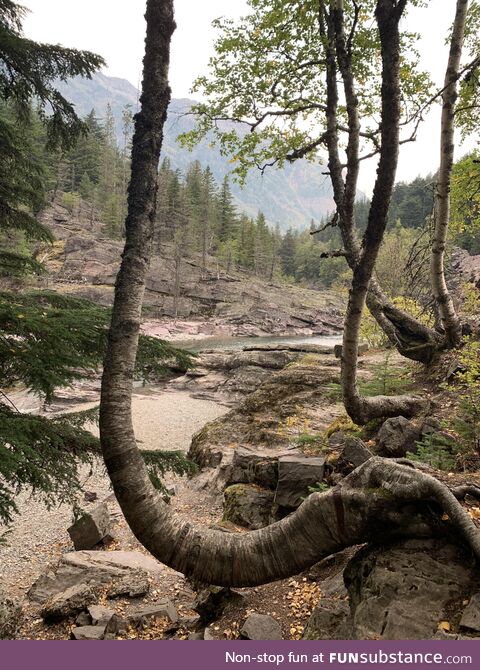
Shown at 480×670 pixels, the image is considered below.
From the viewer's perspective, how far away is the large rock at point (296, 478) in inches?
249

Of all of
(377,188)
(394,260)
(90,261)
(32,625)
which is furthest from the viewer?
(90,261)

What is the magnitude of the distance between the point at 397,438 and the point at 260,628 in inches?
143

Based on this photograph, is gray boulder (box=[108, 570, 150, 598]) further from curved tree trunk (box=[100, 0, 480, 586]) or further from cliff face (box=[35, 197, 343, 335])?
cliff face (box=[35, 197, 343, 335])

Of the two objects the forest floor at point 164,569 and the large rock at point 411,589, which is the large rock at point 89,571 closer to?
the forest floor at point 164,569

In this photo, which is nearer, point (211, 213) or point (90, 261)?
point (90, 261)

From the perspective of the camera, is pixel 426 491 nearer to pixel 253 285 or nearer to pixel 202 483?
pixel 202 483

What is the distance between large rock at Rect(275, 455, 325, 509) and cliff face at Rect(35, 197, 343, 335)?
50.0m

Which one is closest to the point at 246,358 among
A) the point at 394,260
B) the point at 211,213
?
the point at 394,260

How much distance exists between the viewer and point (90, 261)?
5931cm

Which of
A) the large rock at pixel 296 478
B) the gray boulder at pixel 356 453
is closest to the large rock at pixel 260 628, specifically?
the large rock at pixel 296 478

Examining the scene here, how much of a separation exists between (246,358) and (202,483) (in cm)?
1533

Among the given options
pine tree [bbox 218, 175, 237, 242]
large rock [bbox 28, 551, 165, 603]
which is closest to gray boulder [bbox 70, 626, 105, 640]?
large rock [bbox 28, 551, 165, 603]

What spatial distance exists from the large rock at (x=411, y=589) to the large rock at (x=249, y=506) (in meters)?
3.28

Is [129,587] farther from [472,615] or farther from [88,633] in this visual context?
[472,615]
